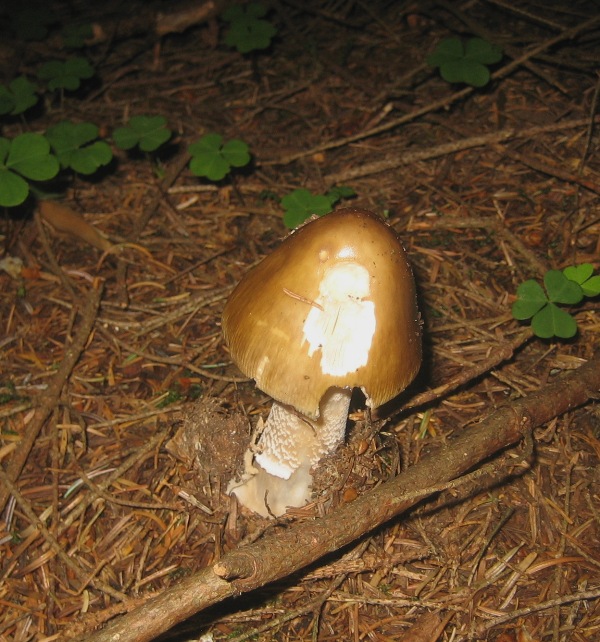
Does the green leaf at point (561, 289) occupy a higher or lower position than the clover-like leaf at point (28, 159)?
lower

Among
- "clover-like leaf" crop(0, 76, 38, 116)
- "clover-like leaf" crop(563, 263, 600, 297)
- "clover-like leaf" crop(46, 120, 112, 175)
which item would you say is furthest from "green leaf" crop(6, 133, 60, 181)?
"clover-like leaf" crop(563, 263, 600, 297)

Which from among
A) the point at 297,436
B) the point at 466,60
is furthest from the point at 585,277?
the point at 466,60

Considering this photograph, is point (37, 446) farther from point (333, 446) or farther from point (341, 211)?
point (341, 211)

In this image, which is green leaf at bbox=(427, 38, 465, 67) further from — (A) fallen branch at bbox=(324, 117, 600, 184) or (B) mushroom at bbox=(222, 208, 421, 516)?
(B) mushroom at bbox=(222, 208, 421, 516)

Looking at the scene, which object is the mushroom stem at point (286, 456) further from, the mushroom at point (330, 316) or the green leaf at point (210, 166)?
the green leaf at point (210, 166)

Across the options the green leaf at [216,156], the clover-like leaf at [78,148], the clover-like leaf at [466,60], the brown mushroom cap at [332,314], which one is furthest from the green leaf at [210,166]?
the brown mushroom cap at [332,314]

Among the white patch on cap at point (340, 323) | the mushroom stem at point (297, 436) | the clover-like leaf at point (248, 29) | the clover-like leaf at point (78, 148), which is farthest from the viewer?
the clover-like leaf at point (248, 29)

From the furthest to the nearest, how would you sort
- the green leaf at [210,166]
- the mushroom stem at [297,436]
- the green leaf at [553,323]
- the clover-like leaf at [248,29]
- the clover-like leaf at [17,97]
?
the clover-like leaf at [248,29]
the clover-like leaf at [17,97]
the green leaf at [210,166]
the green leaf at [553,323]
the mushroom stem at [297,436]
